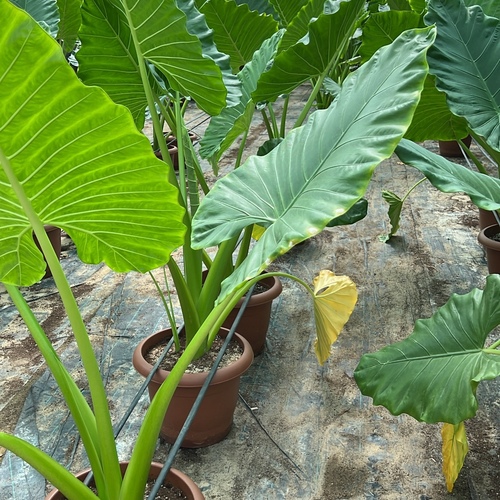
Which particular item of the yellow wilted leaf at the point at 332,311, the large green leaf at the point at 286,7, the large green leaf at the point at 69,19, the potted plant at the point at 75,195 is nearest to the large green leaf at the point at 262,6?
the large green leaf at the point at 286,7

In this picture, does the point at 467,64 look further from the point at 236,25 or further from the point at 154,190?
the point at 154,190

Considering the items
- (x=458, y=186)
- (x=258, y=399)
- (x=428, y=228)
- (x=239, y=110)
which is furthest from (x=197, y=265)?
(x=428, y=228)

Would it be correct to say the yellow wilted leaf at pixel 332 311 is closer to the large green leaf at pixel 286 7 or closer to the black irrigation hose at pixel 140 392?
the black irrigation hose at pixel 140 392

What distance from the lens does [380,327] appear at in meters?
2.19

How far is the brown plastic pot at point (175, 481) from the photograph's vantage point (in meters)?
1.21

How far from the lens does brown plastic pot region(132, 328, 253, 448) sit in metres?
1.57

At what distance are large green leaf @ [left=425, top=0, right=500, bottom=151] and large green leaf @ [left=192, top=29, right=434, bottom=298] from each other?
70 cm

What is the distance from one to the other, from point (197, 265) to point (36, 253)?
0.66 m

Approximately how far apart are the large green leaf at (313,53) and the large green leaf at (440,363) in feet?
2.34

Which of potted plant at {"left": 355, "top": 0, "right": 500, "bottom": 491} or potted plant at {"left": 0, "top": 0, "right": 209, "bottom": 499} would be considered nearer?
potted plant at {"left": 0, "top": 0, "right": 209, "bottom": 499}

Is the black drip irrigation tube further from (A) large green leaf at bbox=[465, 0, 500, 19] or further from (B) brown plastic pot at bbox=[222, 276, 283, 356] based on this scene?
(A) large green leaf at bbox=[465, 0, 500, 19]

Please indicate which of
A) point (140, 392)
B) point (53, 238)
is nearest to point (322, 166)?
point (140, 392)

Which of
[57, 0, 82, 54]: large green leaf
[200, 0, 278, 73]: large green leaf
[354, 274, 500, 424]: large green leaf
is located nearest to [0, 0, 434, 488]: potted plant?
[354, 274, 500, 424]: large green leaf

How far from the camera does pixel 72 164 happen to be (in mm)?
917
